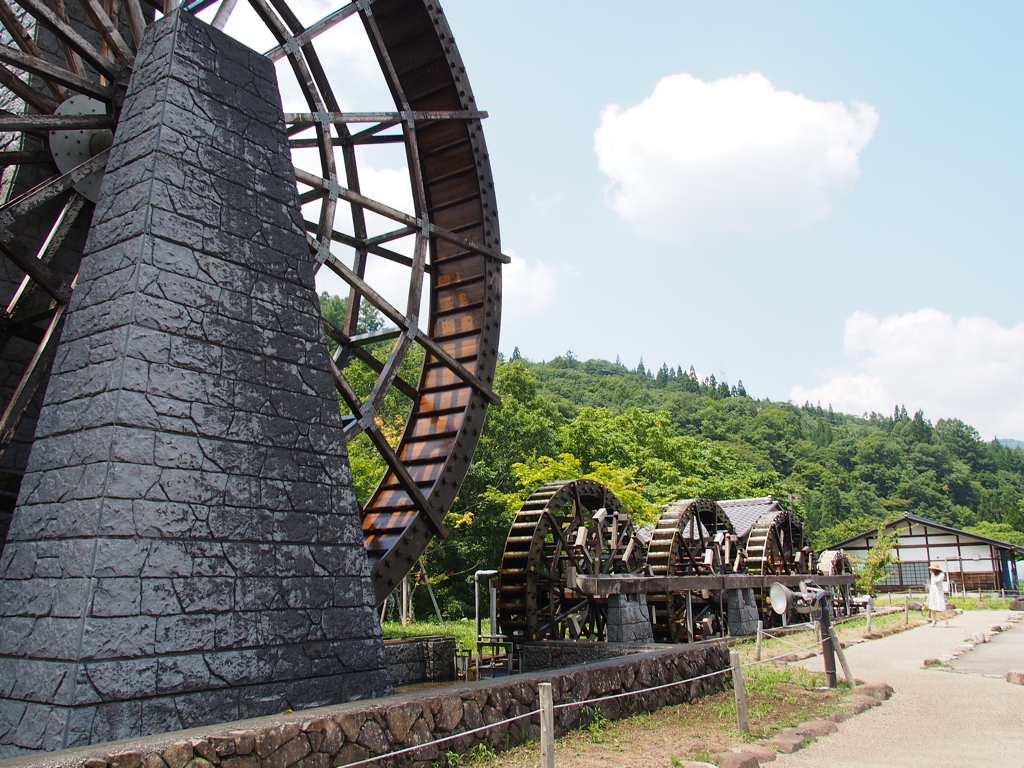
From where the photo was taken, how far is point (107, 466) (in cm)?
382

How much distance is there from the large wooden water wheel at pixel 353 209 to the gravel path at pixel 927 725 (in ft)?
13.1

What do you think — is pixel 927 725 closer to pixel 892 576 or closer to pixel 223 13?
pixel 223 13

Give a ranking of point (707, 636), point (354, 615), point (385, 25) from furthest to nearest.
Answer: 1. point (707, 636)
2. point (385, 25)
3. point (354, 615)

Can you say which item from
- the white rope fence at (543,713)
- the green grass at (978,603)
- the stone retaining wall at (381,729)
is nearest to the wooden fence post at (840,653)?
the white rope fence at (543,713)

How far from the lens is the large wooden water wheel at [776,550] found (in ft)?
55.8

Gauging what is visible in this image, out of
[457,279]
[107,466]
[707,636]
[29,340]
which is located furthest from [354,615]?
[707,636]

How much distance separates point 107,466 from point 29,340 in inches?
117

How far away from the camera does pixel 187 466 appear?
4129mm

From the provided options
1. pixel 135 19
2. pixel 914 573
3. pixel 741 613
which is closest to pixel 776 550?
pixel 741 613

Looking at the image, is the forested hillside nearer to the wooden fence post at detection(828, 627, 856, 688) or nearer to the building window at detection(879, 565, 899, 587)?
the building window at detection(879, 565, 899, 587)

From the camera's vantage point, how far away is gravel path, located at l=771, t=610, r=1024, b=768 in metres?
5.38

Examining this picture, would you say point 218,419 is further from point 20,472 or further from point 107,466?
point 20,472

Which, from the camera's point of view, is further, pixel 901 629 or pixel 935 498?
pixel 935 498

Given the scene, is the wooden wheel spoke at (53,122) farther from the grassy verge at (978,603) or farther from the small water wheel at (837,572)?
the grassy verge at (978,603)
